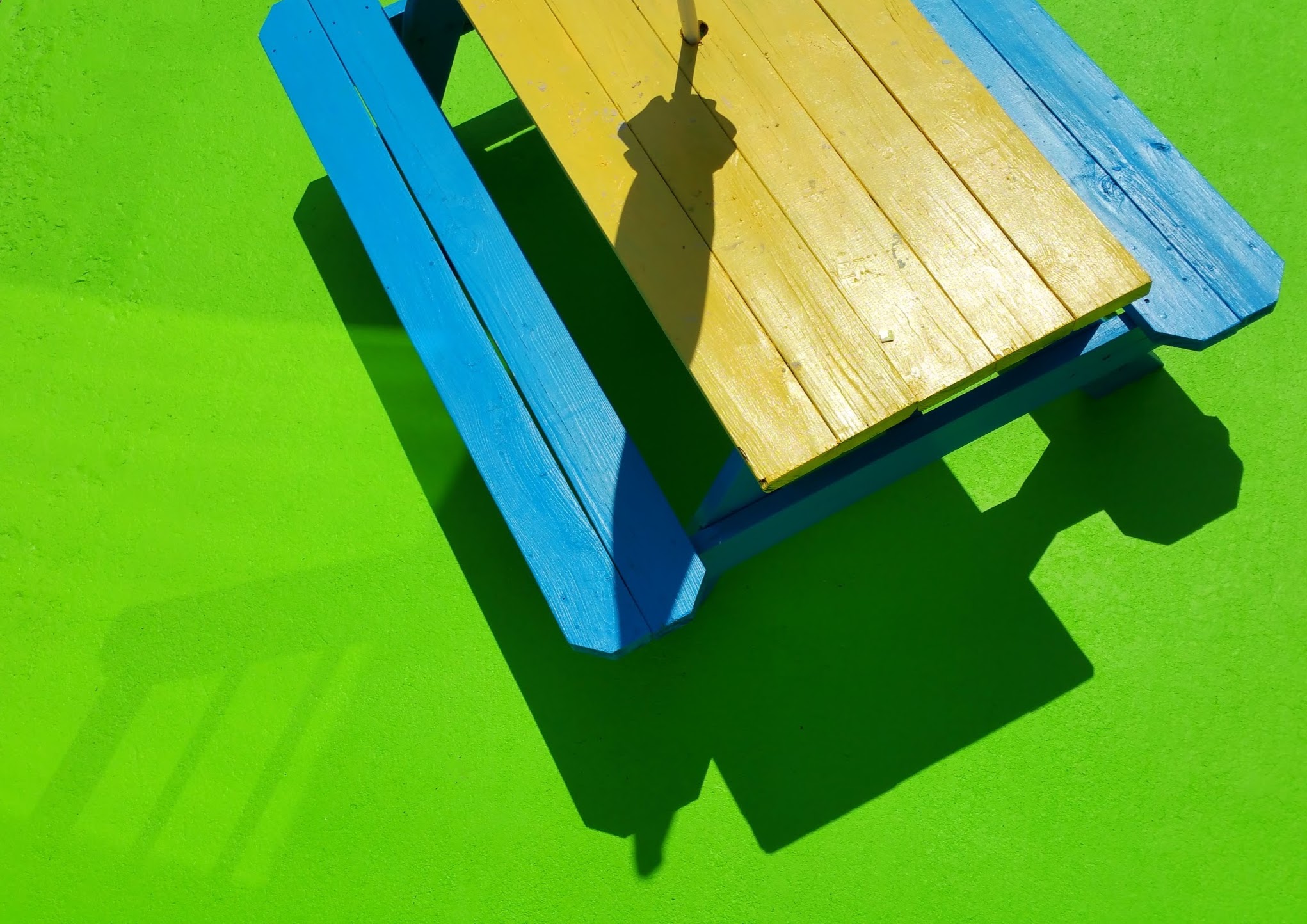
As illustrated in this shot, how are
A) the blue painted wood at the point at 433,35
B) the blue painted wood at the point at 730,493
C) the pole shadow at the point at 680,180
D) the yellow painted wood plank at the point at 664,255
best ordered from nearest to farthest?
the yellow painted wood plank at the point at 664,255 < the pole shadow at the point at 680,180 < the blue painted wood at the point at 730,493 < the blue painted wood at the point at 433,35

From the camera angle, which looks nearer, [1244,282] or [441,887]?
[1244,282]

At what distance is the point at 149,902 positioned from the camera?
2.34 meters

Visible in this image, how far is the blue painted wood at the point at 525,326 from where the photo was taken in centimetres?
196

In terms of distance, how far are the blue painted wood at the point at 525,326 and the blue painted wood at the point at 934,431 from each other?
0.14 meters

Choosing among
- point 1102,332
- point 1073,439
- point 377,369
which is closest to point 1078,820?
point 1073,439

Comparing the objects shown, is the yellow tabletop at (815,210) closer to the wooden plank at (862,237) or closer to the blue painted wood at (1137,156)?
the wooden plank at (862,237)

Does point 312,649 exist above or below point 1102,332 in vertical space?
below

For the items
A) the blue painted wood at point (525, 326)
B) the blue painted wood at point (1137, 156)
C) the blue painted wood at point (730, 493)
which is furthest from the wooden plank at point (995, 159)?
the blue painted wood at point (525, 326)

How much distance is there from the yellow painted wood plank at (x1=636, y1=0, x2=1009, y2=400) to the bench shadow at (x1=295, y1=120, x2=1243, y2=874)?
0.82 m

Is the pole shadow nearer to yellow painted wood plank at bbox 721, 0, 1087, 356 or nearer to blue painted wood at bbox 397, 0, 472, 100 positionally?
yellow painted wood plank at bbox 721, 0, 1087, 356

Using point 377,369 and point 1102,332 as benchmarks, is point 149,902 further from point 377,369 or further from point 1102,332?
point 1102,332

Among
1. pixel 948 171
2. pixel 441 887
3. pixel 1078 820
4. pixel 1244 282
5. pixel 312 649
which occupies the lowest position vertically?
pixel 1078 820

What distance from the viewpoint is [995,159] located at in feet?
5.88

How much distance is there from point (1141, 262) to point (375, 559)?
1.86 meters
